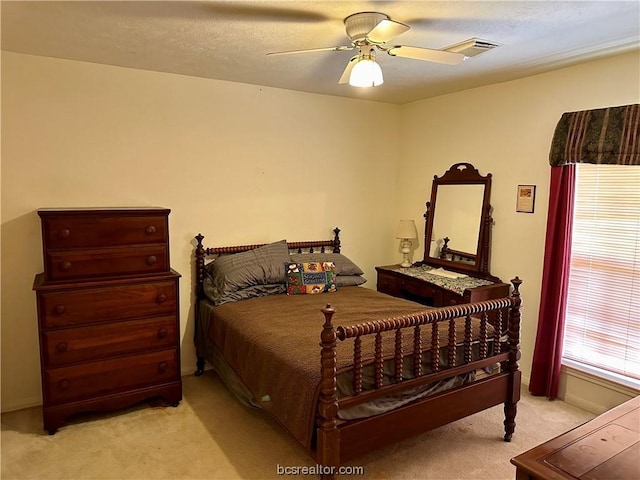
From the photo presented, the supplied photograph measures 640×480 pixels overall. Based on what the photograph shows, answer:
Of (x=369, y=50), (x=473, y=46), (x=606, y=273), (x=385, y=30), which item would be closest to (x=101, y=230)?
(x=369, y=50)

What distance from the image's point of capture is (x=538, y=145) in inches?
136

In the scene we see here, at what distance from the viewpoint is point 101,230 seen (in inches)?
114

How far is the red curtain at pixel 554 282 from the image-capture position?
3225 millimetres

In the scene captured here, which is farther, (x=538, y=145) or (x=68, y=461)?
(x=538, y=145)

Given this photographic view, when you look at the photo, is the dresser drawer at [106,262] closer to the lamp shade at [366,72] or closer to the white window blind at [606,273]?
the lamp shade at [366,72]

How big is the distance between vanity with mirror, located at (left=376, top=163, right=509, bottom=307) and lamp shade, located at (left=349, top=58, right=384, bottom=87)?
1887 millimetres

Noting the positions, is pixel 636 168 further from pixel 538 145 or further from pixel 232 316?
pixel 232 316

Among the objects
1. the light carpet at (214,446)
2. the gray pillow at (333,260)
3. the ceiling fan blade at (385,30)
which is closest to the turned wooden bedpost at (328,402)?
the light carpet at (214,446)

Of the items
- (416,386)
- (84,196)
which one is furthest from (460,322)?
(84,196)

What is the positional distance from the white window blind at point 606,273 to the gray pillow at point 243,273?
2.27 metres

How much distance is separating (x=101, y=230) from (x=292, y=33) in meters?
1.74

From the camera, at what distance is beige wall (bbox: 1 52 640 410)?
3072mm

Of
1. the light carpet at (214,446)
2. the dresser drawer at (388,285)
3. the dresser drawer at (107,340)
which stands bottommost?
the light carpet at (214,446)

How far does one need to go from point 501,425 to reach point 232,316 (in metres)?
1.99
